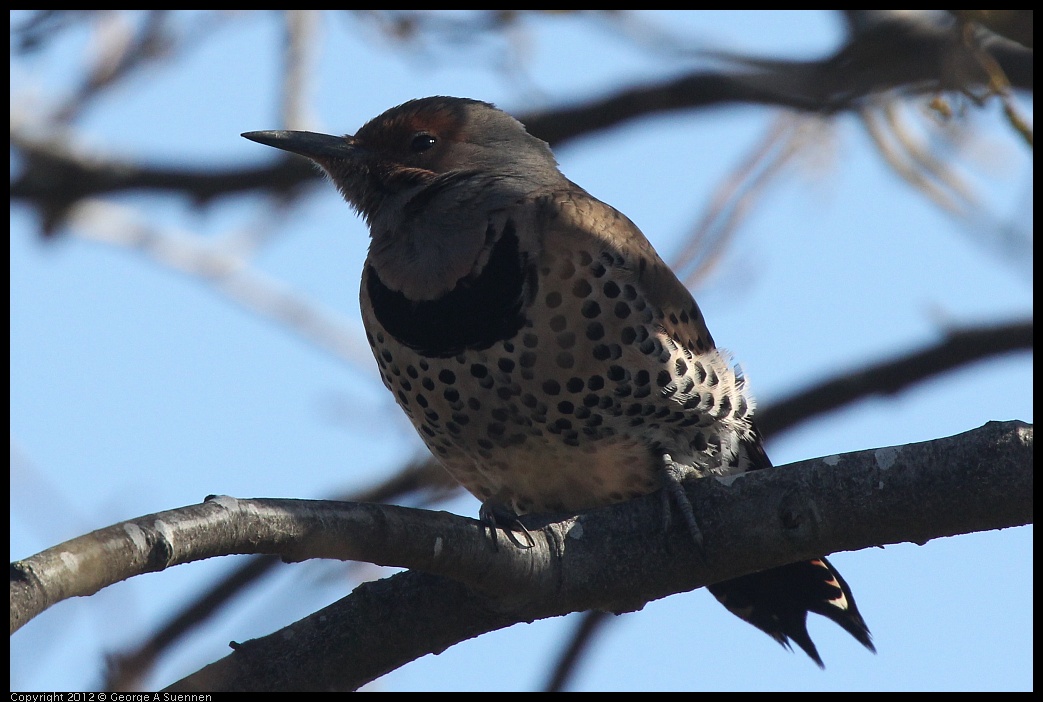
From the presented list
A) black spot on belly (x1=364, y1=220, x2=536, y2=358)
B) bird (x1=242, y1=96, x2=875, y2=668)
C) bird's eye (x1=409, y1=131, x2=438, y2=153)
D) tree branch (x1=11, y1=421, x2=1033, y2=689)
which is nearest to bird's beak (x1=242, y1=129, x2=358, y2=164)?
bird (x1=242, y1=96, x2=875, y2=668)

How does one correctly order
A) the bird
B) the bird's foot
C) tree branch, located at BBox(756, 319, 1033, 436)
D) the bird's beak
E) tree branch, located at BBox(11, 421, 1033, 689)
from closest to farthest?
tree branch, located at BBox(11, 421, 1033, 689) → the bird's foot → the bird → the bird's beak → tree branch, located at BBox(756, 319, 1033, 436)

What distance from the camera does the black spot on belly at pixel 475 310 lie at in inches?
167

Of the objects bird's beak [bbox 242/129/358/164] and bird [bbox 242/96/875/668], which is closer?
bird [bbox 242/96/875/668]

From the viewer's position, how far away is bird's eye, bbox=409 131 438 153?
5125 mm

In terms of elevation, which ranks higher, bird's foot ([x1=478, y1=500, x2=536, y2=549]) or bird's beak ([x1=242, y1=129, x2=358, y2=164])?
bird's beak ([x1=242, y1=129, x2=358, y2=164])

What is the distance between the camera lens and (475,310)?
428cm

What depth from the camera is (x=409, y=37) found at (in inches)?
233

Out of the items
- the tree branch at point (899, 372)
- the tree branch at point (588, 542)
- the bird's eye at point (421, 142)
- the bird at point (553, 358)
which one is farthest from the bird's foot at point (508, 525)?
the tree branch at point (899, 372)

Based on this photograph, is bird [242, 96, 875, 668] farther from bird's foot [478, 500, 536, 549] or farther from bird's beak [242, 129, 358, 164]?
bird's foot [478, 500, 536, 549]

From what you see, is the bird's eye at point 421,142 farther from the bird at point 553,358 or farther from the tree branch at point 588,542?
the tree branch at point 588,542

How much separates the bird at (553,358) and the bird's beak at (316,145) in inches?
4.0

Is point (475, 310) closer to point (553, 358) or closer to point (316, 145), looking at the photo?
point (553, 358)

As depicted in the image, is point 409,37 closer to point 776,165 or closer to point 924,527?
point 776,165

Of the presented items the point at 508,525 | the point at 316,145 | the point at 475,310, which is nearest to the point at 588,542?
the point at 508,525
